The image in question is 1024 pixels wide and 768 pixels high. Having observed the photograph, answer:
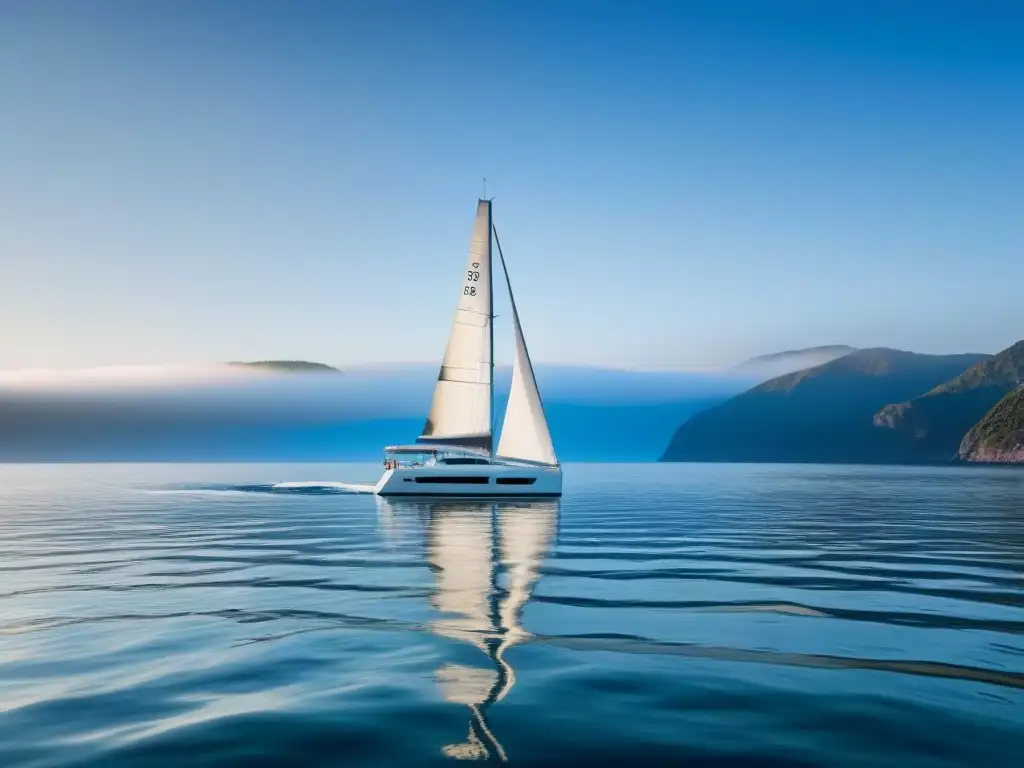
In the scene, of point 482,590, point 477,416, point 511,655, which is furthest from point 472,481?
point 511,655

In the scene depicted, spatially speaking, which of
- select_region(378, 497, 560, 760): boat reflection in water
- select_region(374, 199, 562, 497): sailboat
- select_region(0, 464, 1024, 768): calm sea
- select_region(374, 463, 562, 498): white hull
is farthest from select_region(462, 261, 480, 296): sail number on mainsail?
select_region(0, 464, 1024, 768): calm sea

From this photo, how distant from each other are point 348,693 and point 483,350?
155ft

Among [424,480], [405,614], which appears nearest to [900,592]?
[405,614]

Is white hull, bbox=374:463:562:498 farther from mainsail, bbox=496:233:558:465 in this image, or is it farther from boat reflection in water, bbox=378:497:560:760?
boat reflection in water, bbox=378:497:560:760

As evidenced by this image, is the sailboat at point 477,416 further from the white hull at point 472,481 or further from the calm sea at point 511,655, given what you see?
the calm sea at point 511,655

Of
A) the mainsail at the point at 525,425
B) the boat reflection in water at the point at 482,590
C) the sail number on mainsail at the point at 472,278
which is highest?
the sail number on mainsail at the point at 472,278

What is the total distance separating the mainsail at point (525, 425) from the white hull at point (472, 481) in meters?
0.91

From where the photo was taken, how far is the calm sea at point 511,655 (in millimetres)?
8508

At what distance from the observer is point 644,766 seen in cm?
780

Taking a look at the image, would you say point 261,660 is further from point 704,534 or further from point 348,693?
point 704,534

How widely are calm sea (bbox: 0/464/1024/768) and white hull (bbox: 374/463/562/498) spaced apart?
26.1 meters

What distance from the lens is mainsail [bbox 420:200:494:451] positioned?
56781 millimetres

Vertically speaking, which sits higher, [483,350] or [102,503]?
[483,350]

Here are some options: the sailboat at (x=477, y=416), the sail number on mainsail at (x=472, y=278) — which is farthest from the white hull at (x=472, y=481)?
the sail number on mainsail at (x=472, y=278)
